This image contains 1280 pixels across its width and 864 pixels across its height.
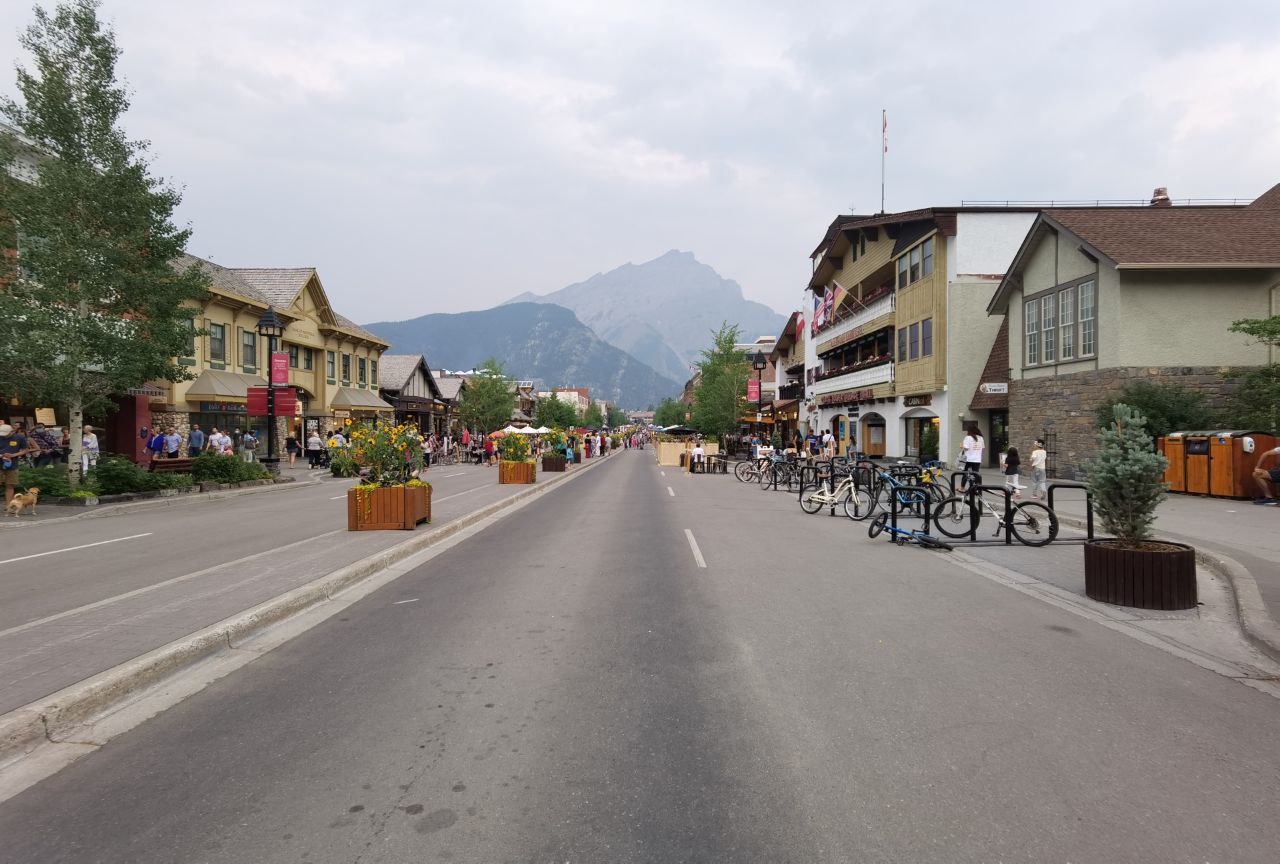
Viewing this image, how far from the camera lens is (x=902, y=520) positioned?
1409 cm

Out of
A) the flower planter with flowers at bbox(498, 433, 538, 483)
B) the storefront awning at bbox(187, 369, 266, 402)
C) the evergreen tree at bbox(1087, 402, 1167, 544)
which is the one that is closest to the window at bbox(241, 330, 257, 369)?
the storefront awning at bbox(187, 369, 266, 402)

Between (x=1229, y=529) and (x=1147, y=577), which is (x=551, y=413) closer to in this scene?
(x=1229, y=529)

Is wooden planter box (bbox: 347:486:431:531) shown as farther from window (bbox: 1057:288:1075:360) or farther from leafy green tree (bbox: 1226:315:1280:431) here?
window (bbox: 1057:288:1075:360)

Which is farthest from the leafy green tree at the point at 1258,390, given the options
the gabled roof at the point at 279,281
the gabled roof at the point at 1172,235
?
the gabled roof at the point at 279,281

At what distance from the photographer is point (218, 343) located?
31.7 metres

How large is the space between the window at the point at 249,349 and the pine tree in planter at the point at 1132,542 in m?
35.1

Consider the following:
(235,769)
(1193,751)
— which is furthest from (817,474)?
(235,769)

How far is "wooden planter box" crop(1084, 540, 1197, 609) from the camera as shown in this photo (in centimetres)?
680

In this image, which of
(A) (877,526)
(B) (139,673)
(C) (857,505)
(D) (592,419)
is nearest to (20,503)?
(B) (139,673)

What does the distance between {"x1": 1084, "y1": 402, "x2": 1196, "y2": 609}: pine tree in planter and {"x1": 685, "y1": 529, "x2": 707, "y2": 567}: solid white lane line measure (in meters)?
4.22

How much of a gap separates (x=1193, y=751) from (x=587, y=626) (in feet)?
13.4

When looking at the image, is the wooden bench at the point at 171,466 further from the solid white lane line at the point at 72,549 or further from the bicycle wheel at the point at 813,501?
the bicycle wheel at the point at 813,501

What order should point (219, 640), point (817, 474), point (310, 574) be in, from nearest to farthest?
point (219, 640)
point (310, 574)
point (817, 474)

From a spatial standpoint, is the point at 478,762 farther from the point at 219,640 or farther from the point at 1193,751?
the point at 1193,751
